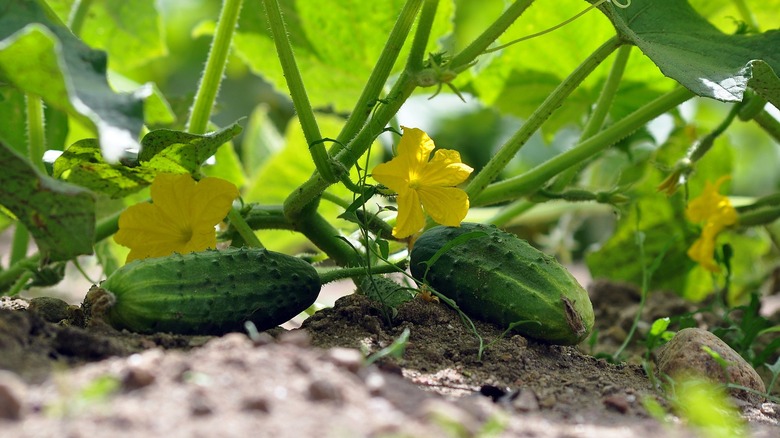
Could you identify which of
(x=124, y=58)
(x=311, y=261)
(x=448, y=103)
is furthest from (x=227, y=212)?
(x=448, y=103)

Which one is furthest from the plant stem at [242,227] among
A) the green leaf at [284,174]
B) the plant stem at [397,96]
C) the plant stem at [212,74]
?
the green leaf at [284,174]

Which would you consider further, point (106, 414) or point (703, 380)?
point (703, 380)

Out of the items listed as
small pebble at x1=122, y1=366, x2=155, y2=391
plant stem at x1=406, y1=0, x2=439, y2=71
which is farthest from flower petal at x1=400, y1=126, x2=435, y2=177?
small pebble at x1=122, y1=366, x2=155, y2=391

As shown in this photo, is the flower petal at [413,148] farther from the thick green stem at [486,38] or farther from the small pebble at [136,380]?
the small pebble at [136,380]

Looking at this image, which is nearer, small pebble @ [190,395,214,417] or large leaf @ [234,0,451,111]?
small pebble @ [190,395,214,417]

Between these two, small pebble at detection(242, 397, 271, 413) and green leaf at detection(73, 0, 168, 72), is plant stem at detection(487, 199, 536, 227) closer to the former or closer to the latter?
green leaf at detection(73, 0, 168, 72)

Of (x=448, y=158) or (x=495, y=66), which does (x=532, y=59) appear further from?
(x=448, y=158)
